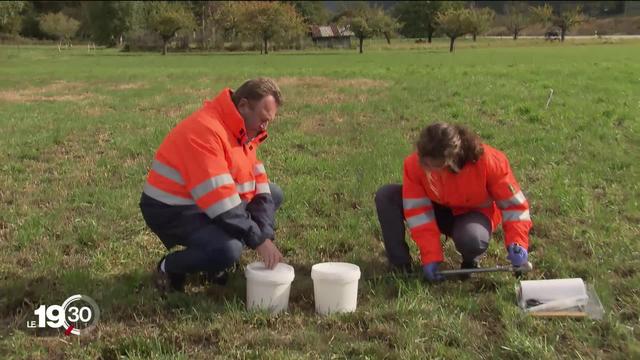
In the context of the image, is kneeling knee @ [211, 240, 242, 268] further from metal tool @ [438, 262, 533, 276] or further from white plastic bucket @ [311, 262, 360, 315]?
metal tool @ [438, 262, 533, 276]

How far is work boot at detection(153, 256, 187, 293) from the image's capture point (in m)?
4.53

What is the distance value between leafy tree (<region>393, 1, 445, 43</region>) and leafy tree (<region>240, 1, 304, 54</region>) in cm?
3858

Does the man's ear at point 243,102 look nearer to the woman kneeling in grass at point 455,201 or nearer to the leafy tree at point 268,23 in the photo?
the woman kneeling in grass at point 455,201

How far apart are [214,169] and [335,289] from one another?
1.06 metres

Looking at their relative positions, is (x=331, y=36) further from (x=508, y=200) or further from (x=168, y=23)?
(x=508, y=200)

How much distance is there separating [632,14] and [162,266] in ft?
511

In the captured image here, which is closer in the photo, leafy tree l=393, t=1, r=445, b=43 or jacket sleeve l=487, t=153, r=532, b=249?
jacket sleeve l=487, t=153, r=532, b=249

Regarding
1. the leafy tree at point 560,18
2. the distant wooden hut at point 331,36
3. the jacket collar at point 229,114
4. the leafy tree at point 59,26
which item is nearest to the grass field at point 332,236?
the jacket collar at point 229,114

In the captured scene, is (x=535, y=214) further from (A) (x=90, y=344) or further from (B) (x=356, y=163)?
(A) (x=90, y=344)

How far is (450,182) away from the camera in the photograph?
4.68m

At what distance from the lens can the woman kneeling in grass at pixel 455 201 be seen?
435 cm

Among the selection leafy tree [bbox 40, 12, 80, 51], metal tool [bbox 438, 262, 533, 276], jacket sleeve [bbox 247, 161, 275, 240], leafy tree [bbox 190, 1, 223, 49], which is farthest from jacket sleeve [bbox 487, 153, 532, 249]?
leafy tree [bbox 40, 12, 80, 51]

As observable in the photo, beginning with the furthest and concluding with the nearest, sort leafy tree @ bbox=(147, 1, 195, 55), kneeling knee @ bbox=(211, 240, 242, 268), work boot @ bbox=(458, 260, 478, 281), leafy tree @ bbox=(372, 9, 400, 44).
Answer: leafy tree @ bbox=(372, 9, 400, 44) → leafy tree @ bbox=(147, 1, 195, 55) → work boot @ bbox=(458, 260, 478, 281) → kneeling knee @ bbox=(211, 240, 242, 268)

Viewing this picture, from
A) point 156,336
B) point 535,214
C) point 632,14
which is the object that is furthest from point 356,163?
point 632,14
